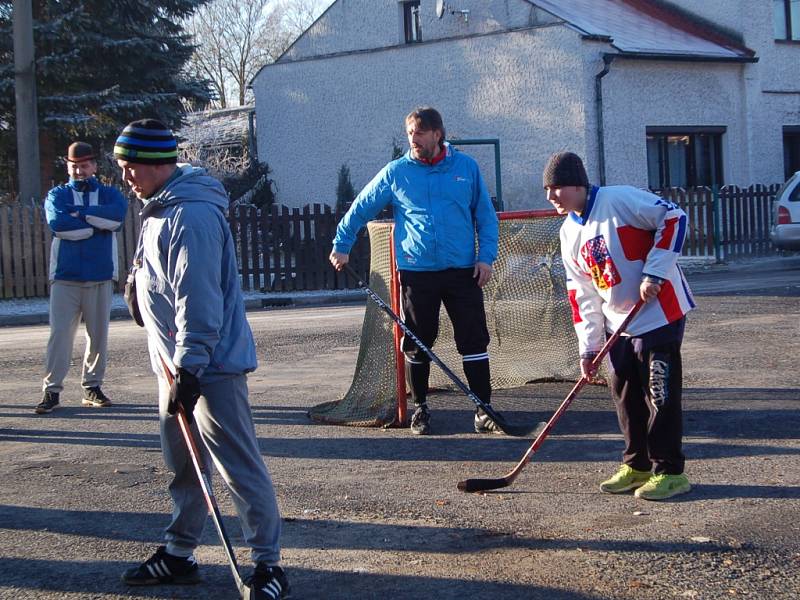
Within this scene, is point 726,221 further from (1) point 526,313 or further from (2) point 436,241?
(2) point 436,241

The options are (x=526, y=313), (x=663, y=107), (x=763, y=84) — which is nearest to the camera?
(x=526, y=313)

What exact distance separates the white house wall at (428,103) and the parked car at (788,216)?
5232 mm

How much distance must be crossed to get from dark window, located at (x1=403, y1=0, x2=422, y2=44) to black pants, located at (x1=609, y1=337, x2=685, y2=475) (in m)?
23.6

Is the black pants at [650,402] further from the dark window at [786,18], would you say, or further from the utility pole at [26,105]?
the dark window at [786,18]

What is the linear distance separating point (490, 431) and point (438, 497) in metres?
1.55

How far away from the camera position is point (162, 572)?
459cm

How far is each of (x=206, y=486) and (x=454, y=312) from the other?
320 centimetres

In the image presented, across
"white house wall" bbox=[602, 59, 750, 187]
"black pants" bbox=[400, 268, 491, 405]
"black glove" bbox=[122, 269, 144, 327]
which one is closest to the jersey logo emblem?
"black pants" bbox=[400, 268, 491, 405]

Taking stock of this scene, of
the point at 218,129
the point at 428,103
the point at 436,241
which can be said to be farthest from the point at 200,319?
the point at 218,129

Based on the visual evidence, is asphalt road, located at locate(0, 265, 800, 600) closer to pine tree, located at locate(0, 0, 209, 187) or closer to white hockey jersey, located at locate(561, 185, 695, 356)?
white hockey jersey, located at locate(561, 185, 695, 356)

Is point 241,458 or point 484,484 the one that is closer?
point 241,458

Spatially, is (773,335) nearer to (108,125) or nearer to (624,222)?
(624,222)

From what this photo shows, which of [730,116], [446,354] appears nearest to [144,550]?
[446,354]

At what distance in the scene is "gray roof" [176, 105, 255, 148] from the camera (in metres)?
34.1
